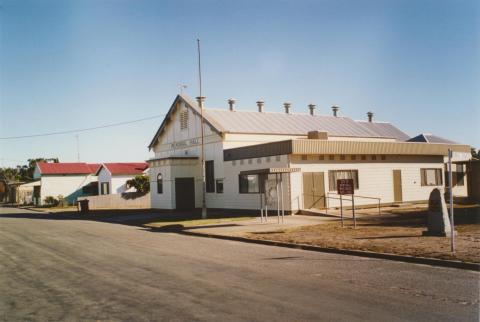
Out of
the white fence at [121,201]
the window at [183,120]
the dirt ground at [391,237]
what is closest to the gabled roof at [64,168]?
the white fence at [121,201]

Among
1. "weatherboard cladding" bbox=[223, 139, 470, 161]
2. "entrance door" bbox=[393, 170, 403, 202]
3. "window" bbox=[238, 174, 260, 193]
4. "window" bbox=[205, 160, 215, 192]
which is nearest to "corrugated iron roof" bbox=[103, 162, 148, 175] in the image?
"window" bbox=[205, 160, 215, 192]

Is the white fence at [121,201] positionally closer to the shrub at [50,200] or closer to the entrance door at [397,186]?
the shrub at [50,200]

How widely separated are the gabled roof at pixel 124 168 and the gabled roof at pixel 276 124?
10.8 metres

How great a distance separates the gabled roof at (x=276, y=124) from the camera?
105ft

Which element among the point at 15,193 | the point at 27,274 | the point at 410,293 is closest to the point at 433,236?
the point at 410,293

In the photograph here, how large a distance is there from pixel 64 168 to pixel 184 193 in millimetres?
28520

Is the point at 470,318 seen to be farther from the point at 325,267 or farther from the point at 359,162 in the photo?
the point at 359,162

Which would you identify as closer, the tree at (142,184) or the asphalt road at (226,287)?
the asphalt road at (226,287)

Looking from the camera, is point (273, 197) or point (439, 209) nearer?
point (439, 209)

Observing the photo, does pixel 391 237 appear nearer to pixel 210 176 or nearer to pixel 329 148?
pixel 329 148

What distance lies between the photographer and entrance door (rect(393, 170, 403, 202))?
29.8 meters

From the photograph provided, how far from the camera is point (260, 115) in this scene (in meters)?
35.8

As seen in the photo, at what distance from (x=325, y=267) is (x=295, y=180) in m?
→ 15.0


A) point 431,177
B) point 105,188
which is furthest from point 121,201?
point 431,177
